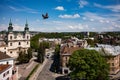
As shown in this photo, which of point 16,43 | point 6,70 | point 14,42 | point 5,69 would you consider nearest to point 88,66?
point 6,70

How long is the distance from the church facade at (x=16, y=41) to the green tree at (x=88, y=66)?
18152mm

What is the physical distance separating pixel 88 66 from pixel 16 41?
2073cm

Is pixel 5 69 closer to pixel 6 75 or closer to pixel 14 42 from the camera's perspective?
pixel 6 75

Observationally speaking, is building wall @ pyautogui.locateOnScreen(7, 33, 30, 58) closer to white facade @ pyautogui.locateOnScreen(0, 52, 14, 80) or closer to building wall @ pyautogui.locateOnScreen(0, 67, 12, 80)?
white facade @ pyautogui.locateOnScreen(0, 52, 14, 80)

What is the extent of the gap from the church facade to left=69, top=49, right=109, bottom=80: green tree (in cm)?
1815

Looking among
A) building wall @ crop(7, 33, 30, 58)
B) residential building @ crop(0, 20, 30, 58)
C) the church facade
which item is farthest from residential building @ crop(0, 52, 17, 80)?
building wall @ crop(7, 33, 30, 58)

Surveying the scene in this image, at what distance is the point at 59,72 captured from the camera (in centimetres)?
3048

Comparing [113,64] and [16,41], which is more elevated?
[16,41]

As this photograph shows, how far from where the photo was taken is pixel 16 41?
129 ft

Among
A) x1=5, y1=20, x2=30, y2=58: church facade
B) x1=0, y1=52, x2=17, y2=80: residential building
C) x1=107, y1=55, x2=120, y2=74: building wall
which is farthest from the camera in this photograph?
x1=5, y1=20, x2=30, y2=58: church facade

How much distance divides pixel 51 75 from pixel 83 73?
8000 millimetres

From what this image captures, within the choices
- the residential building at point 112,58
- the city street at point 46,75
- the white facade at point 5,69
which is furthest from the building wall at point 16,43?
the residential building at point 112,58

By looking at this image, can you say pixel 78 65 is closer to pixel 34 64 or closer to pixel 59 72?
pixel 59 72

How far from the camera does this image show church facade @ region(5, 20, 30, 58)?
3806 centimetres
